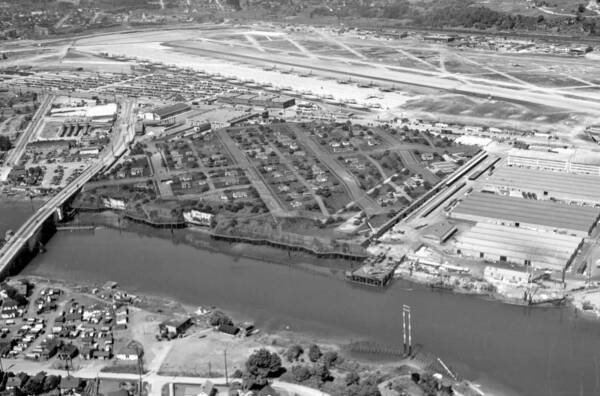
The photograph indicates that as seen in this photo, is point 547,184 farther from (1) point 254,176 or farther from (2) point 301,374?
(2) point 301,374

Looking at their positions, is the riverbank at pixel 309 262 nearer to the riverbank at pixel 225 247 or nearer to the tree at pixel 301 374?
the riverbank at pixel 225 247

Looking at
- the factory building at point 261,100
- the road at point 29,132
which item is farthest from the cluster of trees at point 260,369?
the factory building at point 261,100

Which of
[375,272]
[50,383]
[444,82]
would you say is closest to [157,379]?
[50,383]

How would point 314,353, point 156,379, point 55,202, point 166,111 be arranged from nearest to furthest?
point 156,379 → point 314,353 → point 55,202 → point 166,111

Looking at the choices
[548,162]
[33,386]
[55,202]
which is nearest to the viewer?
[33,386]

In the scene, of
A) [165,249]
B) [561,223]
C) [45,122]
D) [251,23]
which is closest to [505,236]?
[561,223]
